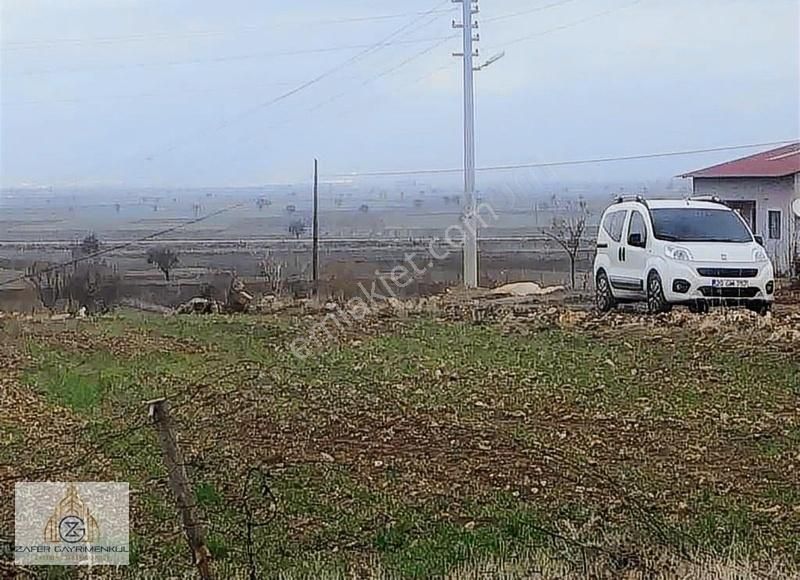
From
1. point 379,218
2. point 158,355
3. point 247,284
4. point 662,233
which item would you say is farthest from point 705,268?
point 379,218

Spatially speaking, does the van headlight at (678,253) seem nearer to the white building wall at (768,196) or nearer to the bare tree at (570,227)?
the white building wall at (768,196)

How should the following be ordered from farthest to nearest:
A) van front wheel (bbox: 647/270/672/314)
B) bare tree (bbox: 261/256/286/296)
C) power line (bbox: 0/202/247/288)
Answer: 1. power line (bbox: 0/202/247/288)
2. bare tree (bbox: 261/256/286/296)
3. van front wheel (bbox: 647/270/672/314)

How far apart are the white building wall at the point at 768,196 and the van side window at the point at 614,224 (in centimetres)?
1030

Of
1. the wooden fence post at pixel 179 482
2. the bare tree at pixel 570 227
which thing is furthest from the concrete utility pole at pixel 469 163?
the wooden fence post at pixel 179 482

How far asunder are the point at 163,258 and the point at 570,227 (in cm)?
1134

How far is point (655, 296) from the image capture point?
16.6m

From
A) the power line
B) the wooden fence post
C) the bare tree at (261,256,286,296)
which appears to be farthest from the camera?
the power line

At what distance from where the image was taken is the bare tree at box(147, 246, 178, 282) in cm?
3334

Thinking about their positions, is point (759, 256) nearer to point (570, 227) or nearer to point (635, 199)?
point (635, 199)

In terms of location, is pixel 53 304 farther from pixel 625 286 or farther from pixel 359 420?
pixel 359 420

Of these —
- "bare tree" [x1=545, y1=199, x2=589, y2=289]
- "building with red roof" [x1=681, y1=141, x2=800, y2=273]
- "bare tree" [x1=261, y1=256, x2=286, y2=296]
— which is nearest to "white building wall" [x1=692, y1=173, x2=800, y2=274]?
"building with red roof" [x1=681, y1=141, x2=800, y2=273]

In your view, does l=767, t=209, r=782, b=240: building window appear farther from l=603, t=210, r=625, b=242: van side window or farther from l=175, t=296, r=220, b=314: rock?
l=175, t=296, r=220, b=314: rock

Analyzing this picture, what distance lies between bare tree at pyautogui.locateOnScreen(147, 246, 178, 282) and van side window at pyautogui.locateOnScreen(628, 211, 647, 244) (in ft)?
59.9

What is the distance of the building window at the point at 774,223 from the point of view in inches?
1192
